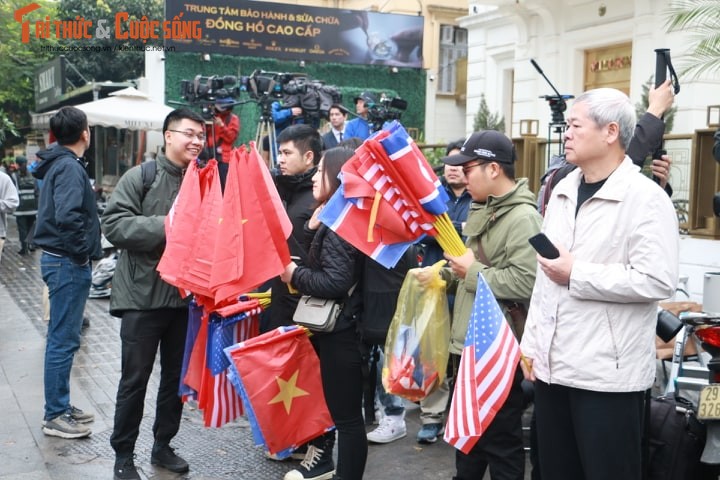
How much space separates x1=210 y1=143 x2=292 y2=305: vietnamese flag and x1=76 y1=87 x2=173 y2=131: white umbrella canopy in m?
11.6

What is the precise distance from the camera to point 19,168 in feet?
72.1

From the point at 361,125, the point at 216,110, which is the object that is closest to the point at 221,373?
the point at 216,110

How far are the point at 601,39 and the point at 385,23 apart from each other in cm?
905

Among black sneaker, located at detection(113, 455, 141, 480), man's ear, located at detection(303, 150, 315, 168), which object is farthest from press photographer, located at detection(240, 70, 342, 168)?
black sneaker, located at detection(113, 455, 141, 480)

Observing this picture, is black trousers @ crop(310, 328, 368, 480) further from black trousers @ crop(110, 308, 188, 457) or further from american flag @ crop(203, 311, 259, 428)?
black trousers @ crop(110, 308, 188, 457)

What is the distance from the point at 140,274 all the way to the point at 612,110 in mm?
2723

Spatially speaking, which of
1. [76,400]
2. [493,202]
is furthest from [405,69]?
[493,202]

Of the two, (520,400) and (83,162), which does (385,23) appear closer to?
(83,162)

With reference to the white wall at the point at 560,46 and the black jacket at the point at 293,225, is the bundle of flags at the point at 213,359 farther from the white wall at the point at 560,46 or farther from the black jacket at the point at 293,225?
the white wall at the point at 560,46

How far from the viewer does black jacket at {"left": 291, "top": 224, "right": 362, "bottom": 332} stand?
13.0 feet

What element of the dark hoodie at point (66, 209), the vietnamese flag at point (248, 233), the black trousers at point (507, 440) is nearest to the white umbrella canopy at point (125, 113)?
the dark hoodie at point (66, 209)

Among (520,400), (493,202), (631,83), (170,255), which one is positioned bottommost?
(520,400)

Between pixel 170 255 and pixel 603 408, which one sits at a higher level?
pixel 170 255

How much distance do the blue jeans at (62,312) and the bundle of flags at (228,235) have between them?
47.6 inches
